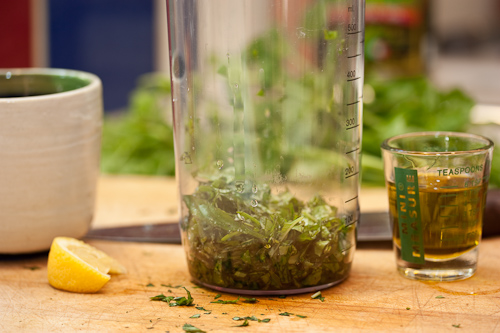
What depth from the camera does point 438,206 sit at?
0.87 meters

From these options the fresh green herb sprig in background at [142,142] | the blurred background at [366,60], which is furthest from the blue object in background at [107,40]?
the fresh green herb sprig in background at [142,142]

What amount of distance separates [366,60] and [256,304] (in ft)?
4.61

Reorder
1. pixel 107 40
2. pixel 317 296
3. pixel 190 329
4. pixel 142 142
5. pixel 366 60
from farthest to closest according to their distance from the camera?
pixel 107 40
pixel 366 60
pixel 142 142
pixel 317 296
pixel 190 329

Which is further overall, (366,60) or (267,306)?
(366,60)

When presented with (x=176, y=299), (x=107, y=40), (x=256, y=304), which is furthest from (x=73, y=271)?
(x=107, y=40)

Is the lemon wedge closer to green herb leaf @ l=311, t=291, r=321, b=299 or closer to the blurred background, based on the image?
green herb leaf @ l=311, t=291, r=321, b=299

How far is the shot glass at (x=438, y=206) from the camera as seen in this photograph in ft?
2.83

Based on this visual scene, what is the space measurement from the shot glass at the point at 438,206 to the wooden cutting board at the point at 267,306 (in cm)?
3

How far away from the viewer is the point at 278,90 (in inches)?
33.0

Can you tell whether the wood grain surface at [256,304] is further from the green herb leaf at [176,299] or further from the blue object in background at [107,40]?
the blue object in background at [107,40]

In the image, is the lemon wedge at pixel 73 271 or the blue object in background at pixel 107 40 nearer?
the lemon wedge at pixel 73 271

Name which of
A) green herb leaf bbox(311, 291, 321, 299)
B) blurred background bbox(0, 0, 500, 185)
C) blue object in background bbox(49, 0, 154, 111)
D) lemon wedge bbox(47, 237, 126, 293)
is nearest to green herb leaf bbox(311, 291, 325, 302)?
green herb leaf bbox(311, 291, 321, 299)

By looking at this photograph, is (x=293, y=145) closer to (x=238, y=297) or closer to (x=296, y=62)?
(x=296, y=62)

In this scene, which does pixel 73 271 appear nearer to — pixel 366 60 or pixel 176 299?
pixel 176 299
